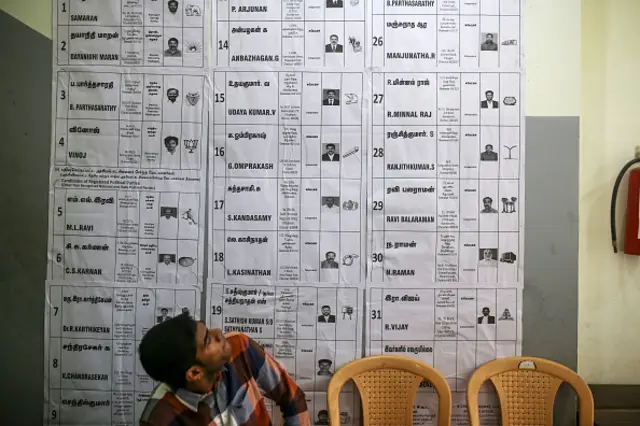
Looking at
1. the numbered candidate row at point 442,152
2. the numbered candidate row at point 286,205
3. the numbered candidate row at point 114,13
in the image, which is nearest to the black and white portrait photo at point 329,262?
the numbered candidate row at point 286,205

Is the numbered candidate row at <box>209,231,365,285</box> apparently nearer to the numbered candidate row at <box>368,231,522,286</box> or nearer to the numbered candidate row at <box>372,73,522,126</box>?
the numbered candidate row at <box>368,231,522,286</box>

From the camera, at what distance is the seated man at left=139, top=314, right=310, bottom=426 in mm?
1388

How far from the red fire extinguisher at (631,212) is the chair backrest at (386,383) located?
101 centimetres

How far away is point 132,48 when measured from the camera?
6.34 ft

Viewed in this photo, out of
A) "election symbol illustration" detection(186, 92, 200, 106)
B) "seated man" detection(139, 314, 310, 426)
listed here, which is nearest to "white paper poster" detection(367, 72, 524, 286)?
"seated man" detection(139, 314, 310, 426)

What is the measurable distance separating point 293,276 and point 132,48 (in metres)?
1.21

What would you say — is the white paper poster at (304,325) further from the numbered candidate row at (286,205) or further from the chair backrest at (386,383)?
the numbered candidate row at (286,205)

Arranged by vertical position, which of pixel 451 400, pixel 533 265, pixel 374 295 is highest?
pixel 533 265

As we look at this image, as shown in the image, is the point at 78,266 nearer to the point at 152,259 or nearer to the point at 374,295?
the point at 152,259

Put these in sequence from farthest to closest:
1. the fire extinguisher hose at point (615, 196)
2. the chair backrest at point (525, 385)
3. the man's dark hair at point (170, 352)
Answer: the fire extinguisher hose at point (615, 196) → the chair backrest at point (525, 385) → the man's dark hair at point (170, 352)

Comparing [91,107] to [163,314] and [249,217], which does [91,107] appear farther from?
[163,314]

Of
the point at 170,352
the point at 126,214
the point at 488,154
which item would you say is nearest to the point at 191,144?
the point at 126,214

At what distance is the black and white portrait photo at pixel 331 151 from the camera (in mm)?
1908

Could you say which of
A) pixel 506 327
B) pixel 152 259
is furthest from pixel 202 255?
pixel 506 327
